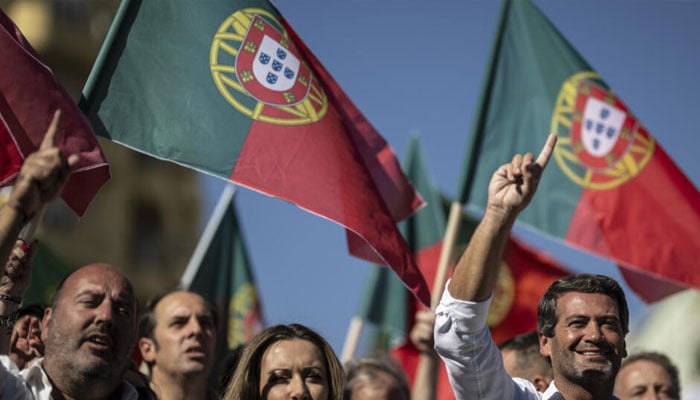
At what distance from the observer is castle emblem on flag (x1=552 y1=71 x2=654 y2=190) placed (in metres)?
8.17

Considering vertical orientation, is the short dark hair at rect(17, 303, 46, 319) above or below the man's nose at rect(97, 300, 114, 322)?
Result: below

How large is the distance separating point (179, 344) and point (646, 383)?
2.40m

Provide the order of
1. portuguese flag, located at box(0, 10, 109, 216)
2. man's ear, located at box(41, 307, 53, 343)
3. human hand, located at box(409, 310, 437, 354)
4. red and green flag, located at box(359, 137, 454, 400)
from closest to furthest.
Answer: man's ear, located at box(41, 307, 53, 343), portuguese flag, located at box(0, 10, 109, 216), human hand, located at box(409, 310, 437, 354), red and green flag, located at box(359, 137, 454, 400)

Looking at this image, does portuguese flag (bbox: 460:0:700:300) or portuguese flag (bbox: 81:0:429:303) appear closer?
portuguese flag (bbox: 81:0:429:303)

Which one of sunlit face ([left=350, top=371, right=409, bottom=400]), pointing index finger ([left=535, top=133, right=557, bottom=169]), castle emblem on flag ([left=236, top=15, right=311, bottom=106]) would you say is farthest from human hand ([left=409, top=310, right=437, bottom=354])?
pointing index finger ([left=535, top=133, right=557, bottom=169])

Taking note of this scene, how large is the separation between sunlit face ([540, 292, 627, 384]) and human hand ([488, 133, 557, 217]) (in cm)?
57

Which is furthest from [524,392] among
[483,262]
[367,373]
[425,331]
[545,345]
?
[367,373]

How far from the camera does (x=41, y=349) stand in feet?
19.4

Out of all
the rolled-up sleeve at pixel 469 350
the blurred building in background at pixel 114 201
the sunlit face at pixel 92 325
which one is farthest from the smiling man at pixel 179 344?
the blurred building in background at pixel 114 201

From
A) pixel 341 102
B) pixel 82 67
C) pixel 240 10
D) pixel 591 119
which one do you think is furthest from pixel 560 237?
pixel 82 67

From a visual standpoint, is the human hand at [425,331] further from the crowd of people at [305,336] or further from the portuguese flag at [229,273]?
the portuguese flag at [229,273]

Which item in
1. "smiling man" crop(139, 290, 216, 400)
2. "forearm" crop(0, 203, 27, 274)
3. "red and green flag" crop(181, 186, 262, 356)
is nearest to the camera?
"forearm" crop(0, 203, 27, 274)

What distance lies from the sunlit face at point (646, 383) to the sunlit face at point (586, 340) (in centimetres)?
210

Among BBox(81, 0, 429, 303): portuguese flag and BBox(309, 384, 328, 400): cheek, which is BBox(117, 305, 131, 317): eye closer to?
BBox(309, 384, 328, 400): cheek
